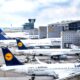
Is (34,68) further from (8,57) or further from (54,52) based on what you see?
(54,52)

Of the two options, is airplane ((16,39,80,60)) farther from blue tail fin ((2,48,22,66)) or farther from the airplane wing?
blue tail fin ((2,48,22,66))

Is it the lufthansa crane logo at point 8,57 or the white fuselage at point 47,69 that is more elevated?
the lufthansa crane logo at point 8,57

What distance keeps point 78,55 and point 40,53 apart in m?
10.2

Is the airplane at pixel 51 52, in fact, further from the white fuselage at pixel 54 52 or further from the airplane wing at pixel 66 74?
the airplane wing at pixel 66 74

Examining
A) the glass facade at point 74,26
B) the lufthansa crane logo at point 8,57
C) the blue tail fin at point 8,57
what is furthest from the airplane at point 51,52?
the glass facade at point 74,26

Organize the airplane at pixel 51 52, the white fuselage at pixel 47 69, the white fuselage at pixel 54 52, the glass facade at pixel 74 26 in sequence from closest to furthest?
the white fuselage at pixel 47 69, the airplane at pixel 51 52, the white fuselage at pixel 54 52, the glass facade at pixel 74 26

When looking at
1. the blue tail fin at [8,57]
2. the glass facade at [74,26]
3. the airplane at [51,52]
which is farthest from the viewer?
the glass facade at [74,26]

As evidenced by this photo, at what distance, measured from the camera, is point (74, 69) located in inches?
1453

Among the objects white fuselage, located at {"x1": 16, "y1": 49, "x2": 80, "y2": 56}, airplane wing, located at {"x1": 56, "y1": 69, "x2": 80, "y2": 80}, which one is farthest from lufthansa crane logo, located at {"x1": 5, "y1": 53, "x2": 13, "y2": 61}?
white fuselage, located at {"x1": 16, "y1": 49, "x2": 80, "y2": 56}

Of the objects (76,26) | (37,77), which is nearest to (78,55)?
(37,77)

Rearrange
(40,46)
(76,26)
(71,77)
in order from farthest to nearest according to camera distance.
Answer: (76,26)
(40,46)
(71,77)

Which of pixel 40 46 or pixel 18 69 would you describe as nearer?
pixel 18 69

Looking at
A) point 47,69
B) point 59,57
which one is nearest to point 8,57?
point 47,69

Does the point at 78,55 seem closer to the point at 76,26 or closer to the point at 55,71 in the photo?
the point at 55,71
